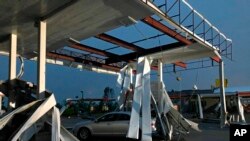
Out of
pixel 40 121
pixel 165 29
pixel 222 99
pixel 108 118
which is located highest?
pixel 165 29

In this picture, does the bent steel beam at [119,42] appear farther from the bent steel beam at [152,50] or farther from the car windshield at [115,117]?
the car windshield at [115,117]

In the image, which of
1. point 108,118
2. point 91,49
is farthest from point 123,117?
point 91,49

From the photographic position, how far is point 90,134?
68.3 feet

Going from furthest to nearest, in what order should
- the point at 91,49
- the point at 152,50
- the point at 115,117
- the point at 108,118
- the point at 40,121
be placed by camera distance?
the point at 91,49
the point at 152,50
the point at 108,118
the point at 115,117
the point at 40,121

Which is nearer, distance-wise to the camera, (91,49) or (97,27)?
(97,27)

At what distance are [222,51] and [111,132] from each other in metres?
9.23

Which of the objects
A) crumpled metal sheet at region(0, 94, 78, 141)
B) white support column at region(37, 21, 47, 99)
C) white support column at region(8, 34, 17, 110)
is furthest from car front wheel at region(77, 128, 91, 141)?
crumpled metal sheet at region(0, 94, 78, 141)

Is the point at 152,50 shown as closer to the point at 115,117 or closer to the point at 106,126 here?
the point at 115,117

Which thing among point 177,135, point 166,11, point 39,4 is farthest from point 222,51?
point 39,4

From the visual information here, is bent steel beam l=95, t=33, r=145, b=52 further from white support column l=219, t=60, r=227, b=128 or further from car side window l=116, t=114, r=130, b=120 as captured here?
white support column l=219, t=60, r=227, b=128

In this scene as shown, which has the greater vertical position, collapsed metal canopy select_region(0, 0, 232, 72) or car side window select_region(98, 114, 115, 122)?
collapsed metal canopy select_region(0, 0, 232, 72)

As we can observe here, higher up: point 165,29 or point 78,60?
point 165,29

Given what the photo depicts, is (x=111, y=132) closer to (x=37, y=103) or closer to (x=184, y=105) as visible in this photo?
(x=37, y=103)

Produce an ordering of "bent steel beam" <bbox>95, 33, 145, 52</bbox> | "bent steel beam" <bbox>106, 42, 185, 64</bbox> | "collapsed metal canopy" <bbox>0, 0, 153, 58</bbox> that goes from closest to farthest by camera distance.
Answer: "collapsed metal canopy" <bbox>0, 0, 153, 58</bbox>
"bent steel beam" <bbox>95, 33, 145, 52</bbox>
"bent steel beam" <bbox>106, 42, 185, 64</bbox>
